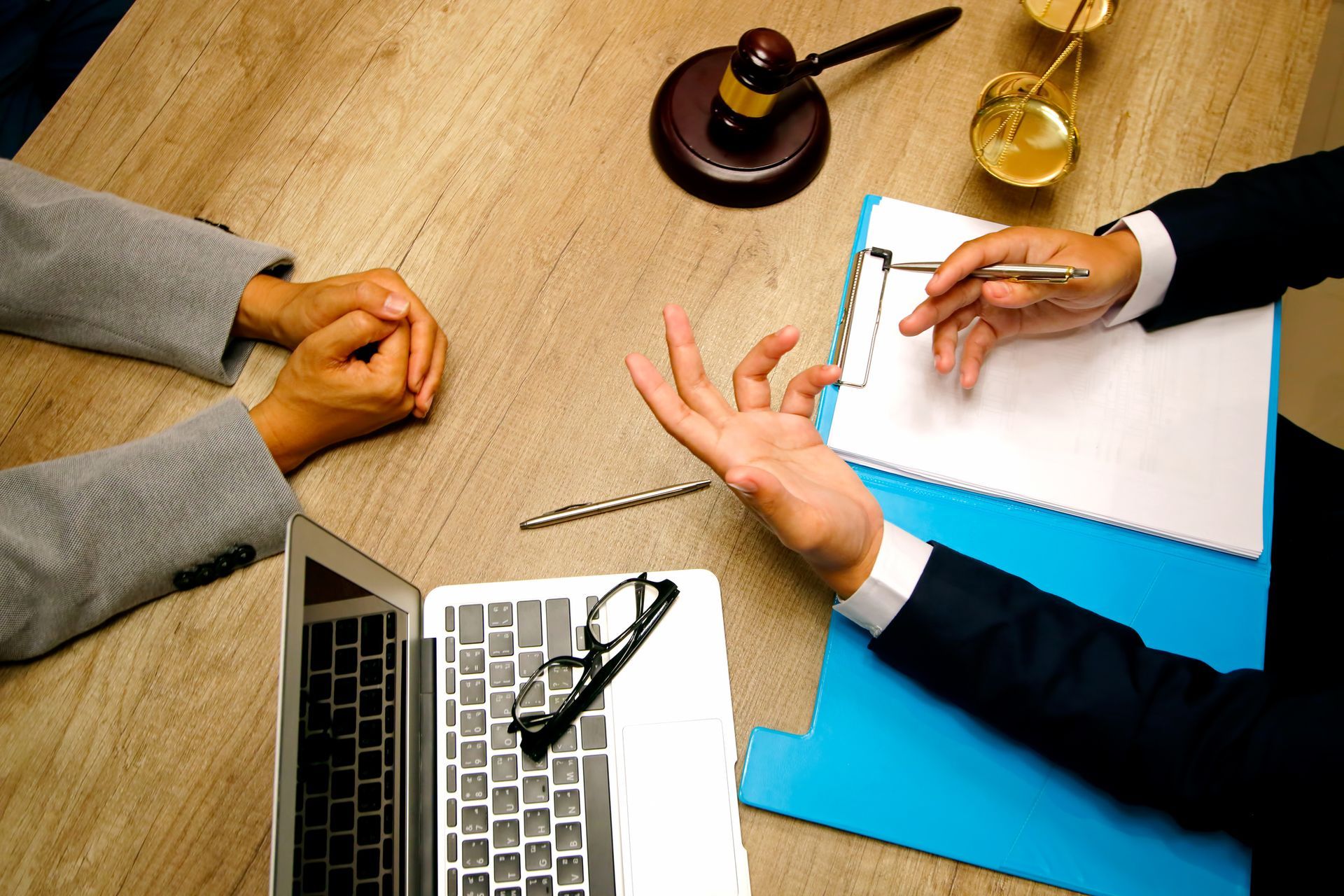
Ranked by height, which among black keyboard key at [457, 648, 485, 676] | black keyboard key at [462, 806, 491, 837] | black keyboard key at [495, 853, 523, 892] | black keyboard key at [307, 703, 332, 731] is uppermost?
black keyboard key at [307, 703, 332, 731]

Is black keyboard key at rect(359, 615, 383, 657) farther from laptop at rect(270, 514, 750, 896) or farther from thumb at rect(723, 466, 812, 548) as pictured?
thumb at rect(723, 466, 812, 548)

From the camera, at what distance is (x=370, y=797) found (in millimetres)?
675

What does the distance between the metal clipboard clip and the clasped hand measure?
1.43ft

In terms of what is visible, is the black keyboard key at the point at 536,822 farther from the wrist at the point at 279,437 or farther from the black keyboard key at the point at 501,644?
the wrist at the point at 279,437

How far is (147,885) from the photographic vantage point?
0.75m

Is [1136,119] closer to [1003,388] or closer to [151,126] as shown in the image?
[1003,388]

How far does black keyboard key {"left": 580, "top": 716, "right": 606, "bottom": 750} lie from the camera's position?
0.76 m

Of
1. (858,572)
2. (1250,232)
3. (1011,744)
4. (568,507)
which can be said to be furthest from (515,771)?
(1250,232)

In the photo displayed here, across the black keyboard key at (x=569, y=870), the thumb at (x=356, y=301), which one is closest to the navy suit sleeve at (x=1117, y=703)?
the black keyboard key at (x=569, y=870)

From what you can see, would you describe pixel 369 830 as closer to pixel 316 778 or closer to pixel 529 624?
pixel 316 778

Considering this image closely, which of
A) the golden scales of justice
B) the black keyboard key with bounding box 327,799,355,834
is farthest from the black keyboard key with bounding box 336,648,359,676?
the golden scales of justice

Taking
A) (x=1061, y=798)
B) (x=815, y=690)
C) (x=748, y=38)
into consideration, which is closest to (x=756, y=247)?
(x=748, y=38)

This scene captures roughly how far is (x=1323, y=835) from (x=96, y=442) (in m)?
1.26

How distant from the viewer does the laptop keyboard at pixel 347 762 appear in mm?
613
